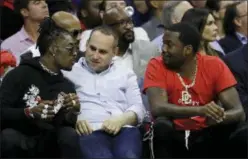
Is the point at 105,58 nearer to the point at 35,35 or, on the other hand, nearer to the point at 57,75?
the point at 57,75

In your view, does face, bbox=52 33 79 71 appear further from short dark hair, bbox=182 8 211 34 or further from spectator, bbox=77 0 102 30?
spectator, bbox=77 0 102 30

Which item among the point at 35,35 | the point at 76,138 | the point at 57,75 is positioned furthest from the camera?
the point at 35,35

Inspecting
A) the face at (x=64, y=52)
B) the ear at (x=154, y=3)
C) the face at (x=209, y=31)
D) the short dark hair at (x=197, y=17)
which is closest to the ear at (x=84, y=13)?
the ear at (x=154, y=3)

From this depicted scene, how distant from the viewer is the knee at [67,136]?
4648 mm

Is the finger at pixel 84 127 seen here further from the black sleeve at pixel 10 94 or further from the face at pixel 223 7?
the face at pixel 223 7

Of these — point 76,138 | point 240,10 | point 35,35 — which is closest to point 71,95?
point 76,138

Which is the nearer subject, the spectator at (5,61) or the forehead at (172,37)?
the forehead at (172,37)

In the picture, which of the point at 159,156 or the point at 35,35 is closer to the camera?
the point at 159,156

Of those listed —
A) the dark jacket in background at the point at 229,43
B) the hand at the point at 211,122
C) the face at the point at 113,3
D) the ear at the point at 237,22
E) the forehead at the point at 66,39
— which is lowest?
the dark jacket in background at the point at 229,43

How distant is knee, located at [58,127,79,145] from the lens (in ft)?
15.3

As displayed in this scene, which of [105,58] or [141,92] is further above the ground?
[105,58]

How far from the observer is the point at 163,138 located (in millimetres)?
4770

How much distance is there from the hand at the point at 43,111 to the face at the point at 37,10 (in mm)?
1927

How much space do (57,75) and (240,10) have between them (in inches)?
136
